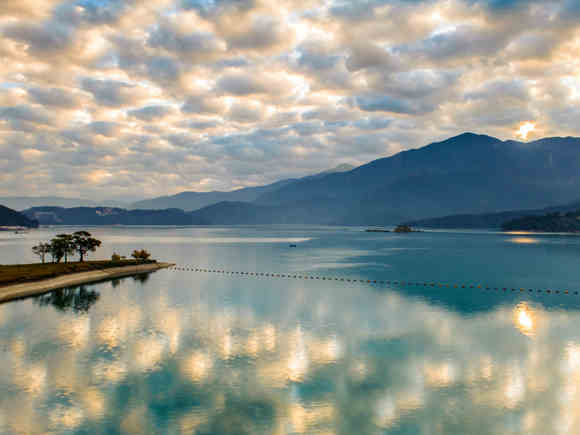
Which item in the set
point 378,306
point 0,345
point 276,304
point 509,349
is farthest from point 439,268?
point 0,345

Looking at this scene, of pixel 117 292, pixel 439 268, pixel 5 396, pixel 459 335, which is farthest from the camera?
pixel 439 268

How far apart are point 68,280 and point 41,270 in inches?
284

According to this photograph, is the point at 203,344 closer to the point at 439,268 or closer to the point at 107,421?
the point at 107,421

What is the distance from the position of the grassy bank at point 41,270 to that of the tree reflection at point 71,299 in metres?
6.93

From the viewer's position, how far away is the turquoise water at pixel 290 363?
2741 centimetres

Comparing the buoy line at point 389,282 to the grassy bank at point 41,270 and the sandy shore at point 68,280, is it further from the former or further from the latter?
the grassy bank at point 41,270

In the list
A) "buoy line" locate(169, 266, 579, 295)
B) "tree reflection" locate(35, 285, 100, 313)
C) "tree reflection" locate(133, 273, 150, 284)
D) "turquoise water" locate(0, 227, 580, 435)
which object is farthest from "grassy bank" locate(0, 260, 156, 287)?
"buoy line" locate(169, 266, 579, 295)

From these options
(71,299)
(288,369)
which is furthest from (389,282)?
(71,299)

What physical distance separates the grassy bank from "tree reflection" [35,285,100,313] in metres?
6.93

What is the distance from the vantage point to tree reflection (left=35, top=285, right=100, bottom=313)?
64.9 metres

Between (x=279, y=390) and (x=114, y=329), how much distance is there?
29.2 meters

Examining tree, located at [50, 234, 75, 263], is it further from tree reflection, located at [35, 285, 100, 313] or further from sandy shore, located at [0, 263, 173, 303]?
tree reflection, located at [35, 285, 100, 313]

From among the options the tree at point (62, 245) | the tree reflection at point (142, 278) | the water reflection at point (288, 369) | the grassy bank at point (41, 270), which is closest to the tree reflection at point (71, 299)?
the water reflection at point (288, 369)

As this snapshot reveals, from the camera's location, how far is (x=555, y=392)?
31.9 m
